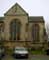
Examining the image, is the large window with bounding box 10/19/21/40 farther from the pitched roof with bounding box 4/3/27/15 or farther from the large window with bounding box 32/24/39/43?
the large window with bounding box 32/24/39/43

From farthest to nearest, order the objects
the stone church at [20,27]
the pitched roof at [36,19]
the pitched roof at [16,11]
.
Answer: the pitched roof at [36,19] → the pitched roof at [16,11] → the stone church at [20,27]

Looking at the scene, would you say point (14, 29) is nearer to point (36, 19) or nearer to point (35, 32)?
point (35, 32)

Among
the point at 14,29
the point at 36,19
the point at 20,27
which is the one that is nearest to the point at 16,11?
the point at 20,27

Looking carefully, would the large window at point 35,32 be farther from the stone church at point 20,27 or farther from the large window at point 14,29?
the large window at point 14,29

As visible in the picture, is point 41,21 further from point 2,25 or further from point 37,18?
point 2,25

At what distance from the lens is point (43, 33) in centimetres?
4803

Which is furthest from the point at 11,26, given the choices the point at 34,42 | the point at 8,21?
the point at 34,42

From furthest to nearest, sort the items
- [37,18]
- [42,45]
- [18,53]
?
[37,18] → [42,45] → [18,53]

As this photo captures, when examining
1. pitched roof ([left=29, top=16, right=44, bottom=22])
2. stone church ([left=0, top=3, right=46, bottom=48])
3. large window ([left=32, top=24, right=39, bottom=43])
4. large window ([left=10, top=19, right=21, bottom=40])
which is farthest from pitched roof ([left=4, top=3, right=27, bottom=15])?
large window ([left=32, top=24, right=39, bottom=43])

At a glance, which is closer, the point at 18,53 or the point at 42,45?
the point at 18,53

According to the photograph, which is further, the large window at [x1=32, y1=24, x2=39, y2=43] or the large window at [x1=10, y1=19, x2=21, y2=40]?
the large window at [x1=32, y1=24, x2=39, y2=43]

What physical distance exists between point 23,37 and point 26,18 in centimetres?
393

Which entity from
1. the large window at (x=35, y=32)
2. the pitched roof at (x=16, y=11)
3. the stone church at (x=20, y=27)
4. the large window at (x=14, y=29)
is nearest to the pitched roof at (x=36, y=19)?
the stone church at (x=20, y=27)

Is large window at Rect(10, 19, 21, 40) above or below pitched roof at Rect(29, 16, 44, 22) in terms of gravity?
below
